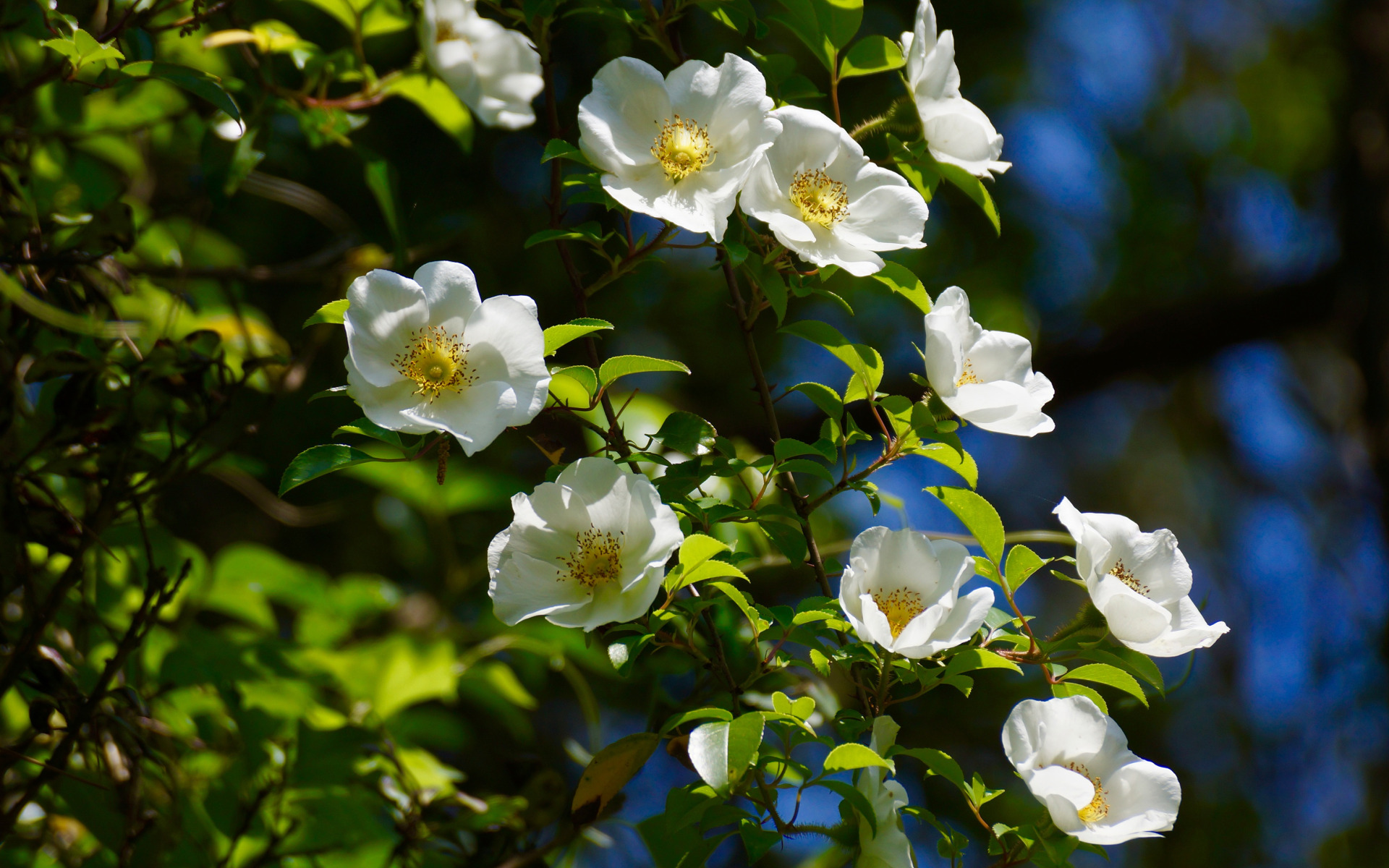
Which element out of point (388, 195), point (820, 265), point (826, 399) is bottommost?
point (388, 195)

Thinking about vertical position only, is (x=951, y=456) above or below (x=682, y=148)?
below

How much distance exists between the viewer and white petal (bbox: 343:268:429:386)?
64 cm

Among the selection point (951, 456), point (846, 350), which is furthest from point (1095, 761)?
point (846, 350)

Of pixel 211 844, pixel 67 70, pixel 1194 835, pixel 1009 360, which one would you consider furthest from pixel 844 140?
pixel 1194 835

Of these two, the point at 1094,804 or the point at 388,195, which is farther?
the point at 388,195

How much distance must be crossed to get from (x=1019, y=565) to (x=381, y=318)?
49cm

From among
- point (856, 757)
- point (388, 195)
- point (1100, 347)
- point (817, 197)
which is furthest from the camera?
point (1100, 347)

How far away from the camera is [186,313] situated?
4.65 feet

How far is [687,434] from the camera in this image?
Answer: 737mm

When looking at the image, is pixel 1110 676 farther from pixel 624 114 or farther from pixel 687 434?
pixel 624 114

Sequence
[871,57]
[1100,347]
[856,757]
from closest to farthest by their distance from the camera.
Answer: [856,757] < [871,57] < [1100,347]

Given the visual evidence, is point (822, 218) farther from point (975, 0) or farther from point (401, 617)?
point (975, 0)

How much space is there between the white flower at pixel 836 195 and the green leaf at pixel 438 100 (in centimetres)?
59

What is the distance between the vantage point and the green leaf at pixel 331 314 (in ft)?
2.15
